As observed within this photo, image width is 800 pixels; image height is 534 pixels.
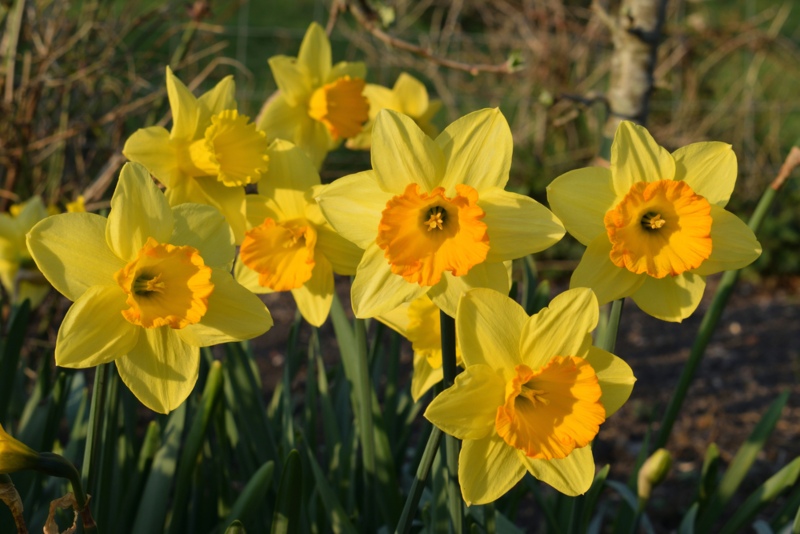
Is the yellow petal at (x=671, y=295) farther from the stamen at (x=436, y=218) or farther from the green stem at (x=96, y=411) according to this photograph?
the green stem at (x=96, y=411)

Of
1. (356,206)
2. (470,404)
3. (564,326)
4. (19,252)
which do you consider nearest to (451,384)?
(470,404)

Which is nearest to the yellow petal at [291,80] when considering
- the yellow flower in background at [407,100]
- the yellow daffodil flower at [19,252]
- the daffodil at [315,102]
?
the daffodil at [315,102]

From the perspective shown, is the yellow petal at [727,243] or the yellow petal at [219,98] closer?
the yellow petal at [727,243]

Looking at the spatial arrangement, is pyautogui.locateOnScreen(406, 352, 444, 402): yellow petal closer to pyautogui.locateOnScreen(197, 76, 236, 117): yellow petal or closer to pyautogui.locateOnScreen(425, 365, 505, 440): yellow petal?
pyautogui.locateOnScreen(425, 365, 505, 440): yellow petal

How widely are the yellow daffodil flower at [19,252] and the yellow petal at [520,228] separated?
1453 mm

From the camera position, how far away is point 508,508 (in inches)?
75.4

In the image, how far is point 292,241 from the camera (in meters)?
1.37

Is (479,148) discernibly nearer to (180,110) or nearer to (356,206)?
(356,206)

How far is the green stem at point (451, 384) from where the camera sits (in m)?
1.18

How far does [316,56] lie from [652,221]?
87 cm

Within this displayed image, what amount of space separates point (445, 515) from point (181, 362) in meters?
0.61

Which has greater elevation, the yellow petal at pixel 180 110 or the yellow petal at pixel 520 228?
the yellow petal at pixel 180 110

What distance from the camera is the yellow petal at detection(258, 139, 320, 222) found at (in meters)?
1.39

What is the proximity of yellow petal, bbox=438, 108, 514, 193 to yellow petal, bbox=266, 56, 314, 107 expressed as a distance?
0.61 metres
